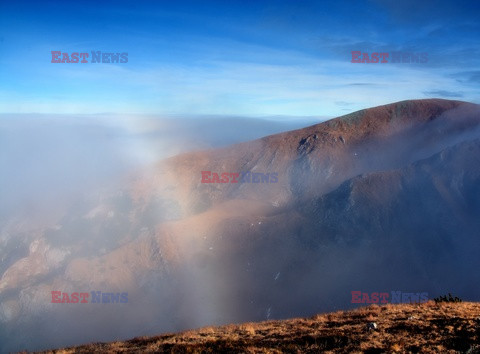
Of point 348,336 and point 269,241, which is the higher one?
point 348,336

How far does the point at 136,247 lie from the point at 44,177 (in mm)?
89490

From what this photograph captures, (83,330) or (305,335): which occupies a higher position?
(305,335)

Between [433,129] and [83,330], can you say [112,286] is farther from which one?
[433,129]

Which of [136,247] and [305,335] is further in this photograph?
[136,247]

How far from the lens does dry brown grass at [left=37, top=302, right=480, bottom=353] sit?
11.2 meters

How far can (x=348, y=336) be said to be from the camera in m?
12.5

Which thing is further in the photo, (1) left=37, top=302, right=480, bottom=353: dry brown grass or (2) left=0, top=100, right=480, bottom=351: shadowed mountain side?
(2) left=0, top=100, right=480, bottom=351: shadowed mountain side

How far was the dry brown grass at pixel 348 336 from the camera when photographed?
36.8 feet

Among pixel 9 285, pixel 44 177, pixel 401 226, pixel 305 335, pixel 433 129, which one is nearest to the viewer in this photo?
pixel 305 335

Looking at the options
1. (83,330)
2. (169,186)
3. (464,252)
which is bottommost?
(83,330)

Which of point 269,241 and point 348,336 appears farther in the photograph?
point 269,241

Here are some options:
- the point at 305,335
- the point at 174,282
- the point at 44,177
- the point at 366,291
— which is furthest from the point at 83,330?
the point at 44,177

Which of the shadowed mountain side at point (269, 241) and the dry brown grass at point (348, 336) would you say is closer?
the dry brown grass at point (348, 336)

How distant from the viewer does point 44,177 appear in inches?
4715
